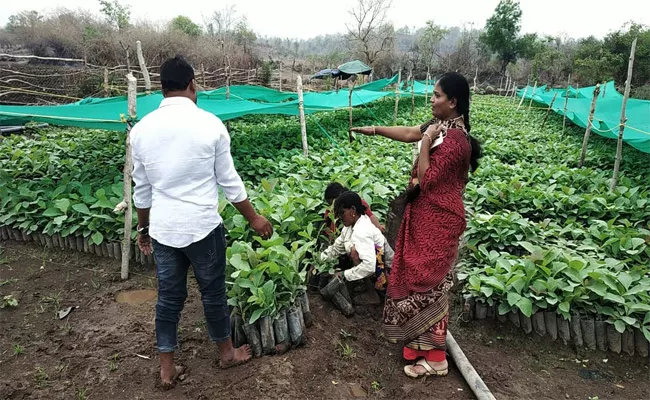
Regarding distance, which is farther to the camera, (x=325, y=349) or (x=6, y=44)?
(x=6, y=44)

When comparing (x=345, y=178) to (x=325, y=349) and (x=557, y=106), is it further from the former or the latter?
(x=557, y=106)

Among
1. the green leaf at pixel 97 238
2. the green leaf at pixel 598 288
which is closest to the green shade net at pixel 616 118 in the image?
the green leaf at pixel 598 288

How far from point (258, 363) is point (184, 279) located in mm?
629

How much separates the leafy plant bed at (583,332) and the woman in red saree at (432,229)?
2.46 feet

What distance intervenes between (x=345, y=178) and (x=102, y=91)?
10948 mm

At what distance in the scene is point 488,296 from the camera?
9.34ft

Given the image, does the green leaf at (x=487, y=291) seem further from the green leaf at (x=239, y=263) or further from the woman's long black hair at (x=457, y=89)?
the green leaf at (x=239, y=263)

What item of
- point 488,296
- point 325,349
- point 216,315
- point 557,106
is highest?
point 557,106

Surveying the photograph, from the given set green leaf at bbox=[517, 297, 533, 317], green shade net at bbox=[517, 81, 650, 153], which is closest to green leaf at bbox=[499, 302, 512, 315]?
green leaf at bbox=[517, 297, 533, 317]

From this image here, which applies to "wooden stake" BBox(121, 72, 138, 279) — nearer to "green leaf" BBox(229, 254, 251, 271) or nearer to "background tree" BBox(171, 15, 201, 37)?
"green leaf" BBox(229, 254, 251, 271)

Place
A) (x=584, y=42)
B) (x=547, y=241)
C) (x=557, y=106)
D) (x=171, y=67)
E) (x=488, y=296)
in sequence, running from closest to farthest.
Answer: (x=171, y=67) < (x=488, y=296) < (x=547, y=241) < (x=557, y=106) < (x=584, y=42)

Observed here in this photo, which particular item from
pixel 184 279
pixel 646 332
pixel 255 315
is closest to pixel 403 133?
pixel 255 315

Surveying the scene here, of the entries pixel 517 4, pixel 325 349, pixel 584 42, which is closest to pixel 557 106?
pixel 325 349

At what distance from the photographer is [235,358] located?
7.48ft
